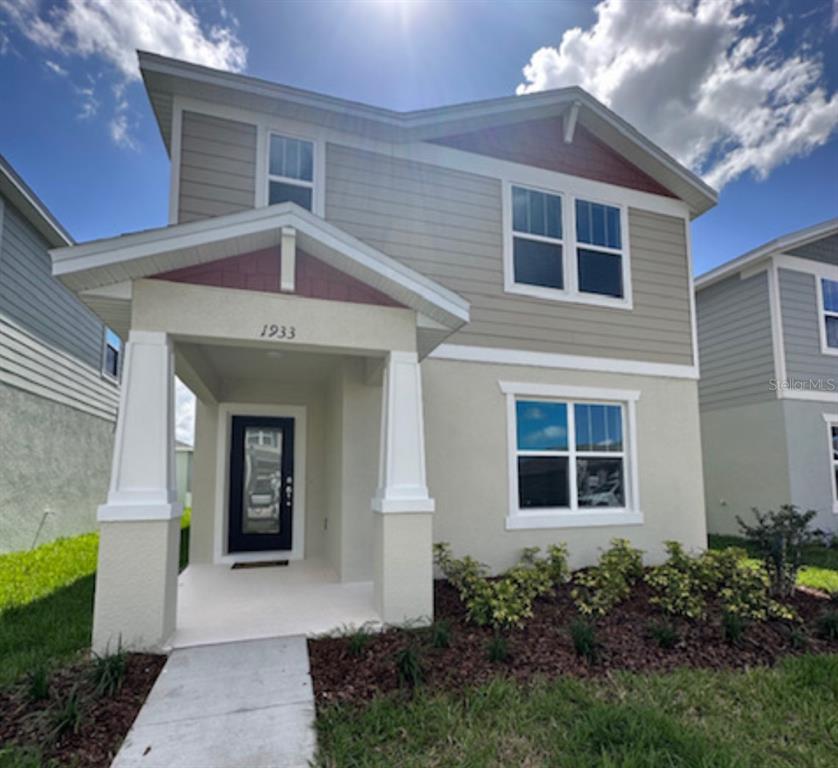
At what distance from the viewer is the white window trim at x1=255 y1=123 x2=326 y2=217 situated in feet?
21.5

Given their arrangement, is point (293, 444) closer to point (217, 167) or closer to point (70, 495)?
point (217, 167)

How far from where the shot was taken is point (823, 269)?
11641 mm

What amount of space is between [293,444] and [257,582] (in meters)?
2.46

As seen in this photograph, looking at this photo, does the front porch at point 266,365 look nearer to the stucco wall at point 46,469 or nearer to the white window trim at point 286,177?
the white window trim at point 286,177

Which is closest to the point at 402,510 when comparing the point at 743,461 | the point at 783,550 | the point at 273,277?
the point at 273,277

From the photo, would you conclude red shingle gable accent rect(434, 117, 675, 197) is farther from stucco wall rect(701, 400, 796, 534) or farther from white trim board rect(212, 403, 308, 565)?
stucco wall rect(701, 400, 796, 534)

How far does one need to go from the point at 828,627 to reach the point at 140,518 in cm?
642

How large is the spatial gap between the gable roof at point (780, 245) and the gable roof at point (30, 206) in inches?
558

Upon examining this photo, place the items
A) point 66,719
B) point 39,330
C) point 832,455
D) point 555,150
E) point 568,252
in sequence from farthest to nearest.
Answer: point 832,455 → point 39,330 → point 555,150 → point 568,252 → point 66,719

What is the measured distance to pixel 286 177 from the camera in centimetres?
674

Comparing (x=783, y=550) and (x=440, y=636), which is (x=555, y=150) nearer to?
(x=783, y=550)

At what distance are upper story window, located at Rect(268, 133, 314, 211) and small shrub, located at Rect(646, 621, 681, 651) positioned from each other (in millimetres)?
6184

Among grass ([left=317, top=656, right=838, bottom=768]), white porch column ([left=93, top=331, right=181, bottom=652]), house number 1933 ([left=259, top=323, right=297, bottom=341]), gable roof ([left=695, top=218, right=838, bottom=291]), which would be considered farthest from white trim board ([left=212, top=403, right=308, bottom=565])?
gable roof ([left=695, top=218, right=838, bottom=291])

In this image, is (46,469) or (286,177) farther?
(46,469)
